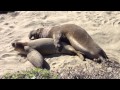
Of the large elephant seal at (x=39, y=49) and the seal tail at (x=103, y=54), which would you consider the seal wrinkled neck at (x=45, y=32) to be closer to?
the large elephant seal at (x=39, y=49)

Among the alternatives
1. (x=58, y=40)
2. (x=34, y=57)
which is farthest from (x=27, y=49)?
(x=58, y=40)

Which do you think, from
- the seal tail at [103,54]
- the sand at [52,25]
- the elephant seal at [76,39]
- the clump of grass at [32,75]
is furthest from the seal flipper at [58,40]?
the clump of grass at [32,75]

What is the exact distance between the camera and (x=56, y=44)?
7188 millimetres

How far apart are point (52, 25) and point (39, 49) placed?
4.80 feet

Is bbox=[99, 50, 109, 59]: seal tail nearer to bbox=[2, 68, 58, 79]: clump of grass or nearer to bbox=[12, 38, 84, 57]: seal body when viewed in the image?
bbox=[12, 38, 84, 57]: seal body

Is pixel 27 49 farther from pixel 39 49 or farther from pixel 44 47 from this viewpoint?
pixel 44 47

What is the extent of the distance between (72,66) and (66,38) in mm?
1135

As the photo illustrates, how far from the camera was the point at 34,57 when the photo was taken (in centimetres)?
682

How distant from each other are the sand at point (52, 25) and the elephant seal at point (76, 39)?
238mm

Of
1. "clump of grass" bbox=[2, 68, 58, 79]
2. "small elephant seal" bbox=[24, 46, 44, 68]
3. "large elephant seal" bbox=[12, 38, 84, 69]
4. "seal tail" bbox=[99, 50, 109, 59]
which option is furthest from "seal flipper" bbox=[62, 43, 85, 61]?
"clump of grass" bbox=[2, 68, 58, 79]

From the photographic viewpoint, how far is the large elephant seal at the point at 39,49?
22.2 ft

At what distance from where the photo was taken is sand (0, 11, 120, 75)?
22.4 feet
